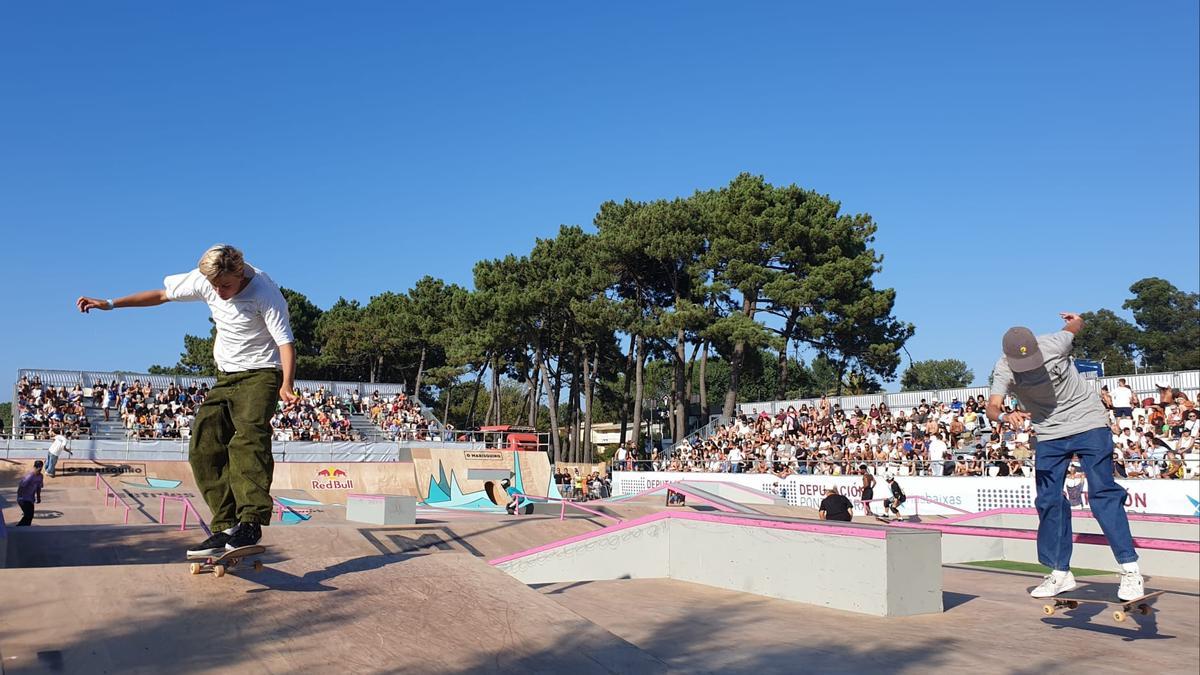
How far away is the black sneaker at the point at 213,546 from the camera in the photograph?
15.2 ft

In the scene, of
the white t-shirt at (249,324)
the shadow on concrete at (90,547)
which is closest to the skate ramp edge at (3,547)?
the shadow on concrete at (90,547)

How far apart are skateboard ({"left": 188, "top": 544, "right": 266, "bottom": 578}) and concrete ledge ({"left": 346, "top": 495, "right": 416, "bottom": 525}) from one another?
8.56 m

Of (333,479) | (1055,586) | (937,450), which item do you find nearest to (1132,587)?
(1055,586)

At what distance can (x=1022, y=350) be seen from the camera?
5457mm

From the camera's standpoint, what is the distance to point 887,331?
145 feet

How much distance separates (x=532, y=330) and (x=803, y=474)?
27380 millimetres

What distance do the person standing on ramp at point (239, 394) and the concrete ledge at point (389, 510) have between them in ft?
28.4

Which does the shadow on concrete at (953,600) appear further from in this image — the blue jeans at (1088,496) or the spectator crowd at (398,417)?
the spectator crowd at (398,417)

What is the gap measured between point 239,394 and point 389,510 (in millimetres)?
9509

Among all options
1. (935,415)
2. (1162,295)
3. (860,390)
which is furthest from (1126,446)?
(1162,295)

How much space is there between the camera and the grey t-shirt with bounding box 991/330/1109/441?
552cm

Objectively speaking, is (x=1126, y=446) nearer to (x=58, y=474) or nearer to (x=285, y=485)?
(x=285, y=485)

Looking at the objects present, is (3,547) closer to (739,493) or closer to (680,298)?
(739,493)

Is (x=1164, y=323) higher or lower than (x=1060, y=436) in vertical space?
higher
